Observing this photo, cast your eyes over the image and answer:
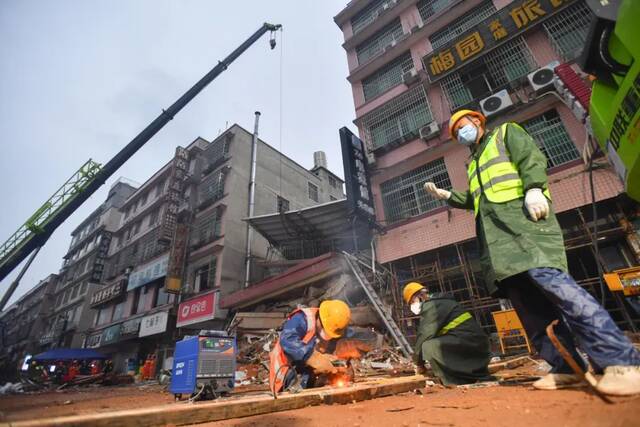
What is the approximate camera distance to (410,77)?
1317 centimetres

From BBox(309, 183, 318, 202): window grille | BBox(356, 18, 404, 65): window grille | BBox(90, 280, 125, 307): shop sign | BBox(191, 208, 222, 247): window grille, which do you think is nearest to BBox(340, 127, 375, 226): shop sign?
BBox(356, 18, 404, 65): window grille

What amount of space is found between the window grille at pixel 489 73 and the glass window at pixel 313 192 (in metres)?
14.1

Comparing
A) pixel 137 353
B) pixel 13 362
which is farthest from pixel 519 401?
pixel 13 362

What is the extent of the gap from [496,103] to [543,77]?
1.39 metres

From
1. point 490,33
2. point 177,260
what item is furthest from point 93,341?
point 490,33

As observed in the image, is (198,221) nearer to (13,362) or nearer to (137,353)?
(137,353)

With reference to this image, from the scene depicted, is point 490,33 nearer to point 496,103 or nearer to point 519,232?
point 496,103

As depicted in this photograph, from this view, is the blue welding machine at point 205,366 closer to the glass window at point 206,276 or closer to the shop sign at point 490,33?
the glass window at point 206,276

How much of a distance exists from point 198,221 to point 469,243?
650 inches

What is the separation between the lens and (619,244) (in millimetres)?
8141

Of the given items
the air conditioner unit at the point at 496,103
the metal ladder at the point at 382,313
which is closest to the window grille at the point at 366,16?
the air conditioner unit at the point at 496,103

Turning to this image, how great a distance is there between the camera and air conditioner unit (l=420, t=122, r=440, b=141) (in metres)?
11.5

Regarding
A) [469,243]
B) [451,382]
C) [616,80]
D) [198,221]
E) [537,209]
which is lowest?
[451,382]

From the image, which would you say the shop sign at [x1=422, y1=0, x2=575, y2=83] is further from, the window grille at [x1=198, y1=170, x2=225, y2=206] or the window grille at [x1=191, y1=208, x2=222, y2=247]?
the window grille at [x1=191, y1=208, x2=222, y2=247]
